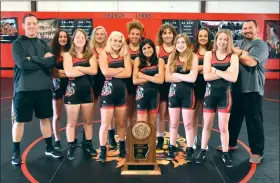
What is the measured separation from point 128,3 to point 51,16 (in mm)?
2548

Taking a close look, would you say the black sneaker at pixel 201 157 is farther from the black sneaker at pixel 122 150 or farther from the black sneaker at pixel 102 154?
the black sneaker at pixel 102 154

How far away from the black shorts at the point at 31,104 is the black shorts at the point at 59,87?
0.13 meters

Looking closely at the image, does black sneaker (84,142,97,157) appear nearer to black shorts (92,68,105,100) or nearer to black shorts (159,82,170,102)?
black shorts (92,68,105,100)

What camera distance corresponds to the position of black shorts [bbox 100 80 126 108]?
3762 mm

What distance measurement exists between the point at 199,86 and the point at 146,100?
0.74 metres

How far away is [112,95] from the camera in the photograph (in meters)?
3.76

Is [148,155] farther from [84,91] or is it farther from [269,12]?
[269,12]

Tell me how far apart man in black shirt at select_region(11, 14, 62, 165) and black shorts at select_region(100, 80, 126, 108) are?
0.72 metres

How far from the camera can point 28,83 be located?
3.74 metres

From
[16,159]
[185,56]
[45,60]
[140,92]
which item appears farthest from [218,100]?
[16,159]

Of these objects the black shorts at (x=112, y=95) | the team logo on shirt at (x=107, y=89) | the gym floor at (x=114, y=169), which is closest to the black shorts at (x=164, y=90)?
the black shorts at (x=112, y=95)

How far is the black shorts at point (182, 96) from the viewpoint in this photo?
3.74 metres

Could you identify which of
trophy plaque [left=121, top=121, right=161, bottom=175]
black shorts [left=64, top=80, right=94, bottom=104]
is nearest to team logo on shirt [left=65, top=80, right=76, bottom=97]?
black shorts [left=64, top=80, right=94, bottom=104]

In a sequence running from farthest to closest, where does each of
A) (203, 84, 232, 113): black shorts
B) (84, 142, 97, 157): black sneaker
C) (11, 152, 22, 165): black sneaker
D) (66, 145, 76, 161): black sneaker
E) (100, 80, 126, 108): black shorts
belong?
(84, 142, 97, 157): black sneaker < (66, 145, 76, 161): black sneaker < (11, 152, 22, 165): black sneaker < (100, 80, 126, 108): black shorts < (203, 84, 232, 113): black shorts
